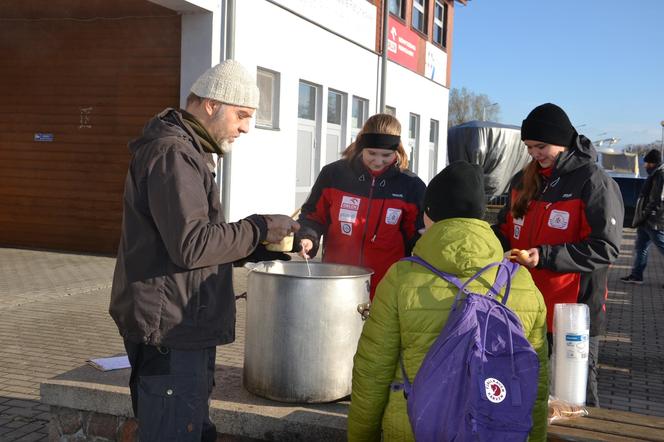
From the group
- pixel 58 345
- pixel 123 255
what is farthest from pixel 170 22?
pixel 123 255

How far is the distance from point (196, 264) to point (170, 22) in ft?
29.0

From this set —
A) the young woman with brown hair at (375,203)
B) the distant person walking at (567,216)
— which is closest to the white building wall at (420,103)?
the young woman with brown hair at (375,203)

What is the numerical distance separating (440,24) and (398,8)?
13.5ft

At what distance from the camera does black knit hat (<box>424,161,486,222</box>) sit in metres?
2.42

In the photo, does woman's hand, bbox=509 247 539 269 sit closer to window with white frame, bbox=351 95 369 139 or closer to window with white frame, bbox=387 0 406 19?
window with white frame, bbox=351 95 369 139

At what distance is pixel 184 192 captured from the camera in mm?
2402

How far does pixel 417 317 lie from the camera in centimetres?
226

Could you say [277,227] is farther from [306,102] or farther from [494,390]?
[306,102]

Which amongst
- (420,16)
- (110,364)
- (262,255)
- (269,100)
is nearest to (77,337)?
(110,364)

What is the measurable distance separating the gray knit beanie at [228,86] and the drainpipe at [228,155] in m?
7.77

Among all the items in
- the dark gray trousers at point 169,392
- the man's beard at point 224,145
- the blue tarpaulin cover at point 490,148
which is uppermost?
the blue tarpaulin cover at point 490,148

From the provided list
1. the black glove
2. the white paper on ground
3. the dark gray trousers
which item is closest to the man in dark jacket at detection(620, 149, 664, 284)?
the white paper on ground

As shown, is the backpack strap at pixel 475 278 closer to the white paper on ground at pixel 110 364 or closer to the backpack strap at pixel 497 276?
the backpack strap at pixel 497 276

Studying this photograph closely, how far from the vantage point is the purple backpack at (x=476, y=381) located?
208 centimetres
